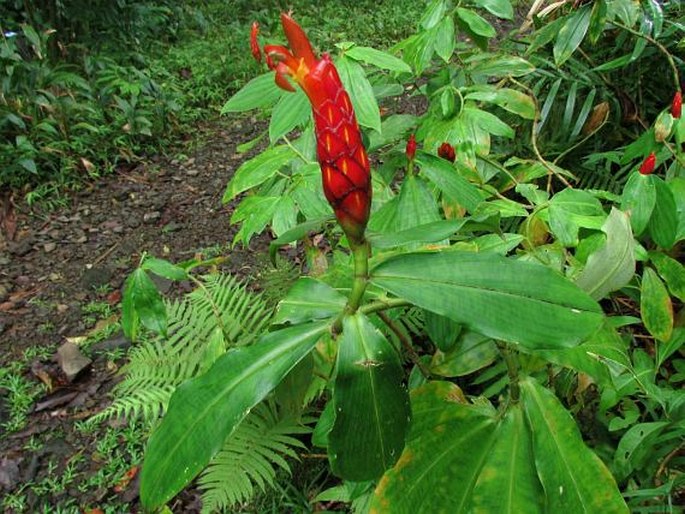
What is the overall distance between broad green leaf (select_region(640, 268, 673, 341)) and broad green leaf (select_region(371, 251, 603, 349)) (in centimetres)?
73

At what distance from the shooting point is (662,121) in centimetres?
136

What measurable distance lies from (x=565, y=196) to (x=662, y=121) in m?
0.29

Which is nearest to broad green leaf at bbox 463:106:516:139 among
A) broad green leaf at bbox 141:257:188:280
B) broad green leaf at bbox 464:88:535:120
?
broad green leaf at bbox 464:88:535:120

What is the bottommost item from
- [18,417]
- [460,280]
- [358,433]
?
[18,417]

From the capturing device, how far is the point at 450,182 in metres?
→ 1.19

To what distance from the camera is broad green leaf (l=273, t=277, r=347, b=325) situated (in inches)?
33.6

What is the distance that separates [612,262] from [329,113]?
0.57 meters

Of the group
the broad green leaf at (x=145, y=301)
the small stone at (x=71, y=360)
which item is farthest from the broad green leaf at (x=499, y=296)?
the small stone at (x=71, y=360)

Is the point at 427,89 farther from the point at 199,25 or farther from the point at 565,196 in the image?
the point at 199,25

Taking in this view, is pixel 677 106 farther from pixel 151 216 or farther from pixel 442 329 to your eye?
pixel 151 216

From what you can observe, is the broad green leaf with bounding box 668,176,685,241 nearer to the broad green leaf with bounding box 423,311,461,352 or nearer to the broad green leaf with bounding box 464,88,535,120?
the broad green leaf with bounding box 464,88,535,120

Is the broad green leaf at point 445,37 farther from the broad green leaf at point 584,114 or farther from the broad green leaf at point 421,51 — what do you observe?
the broad green leaf at point 584,114

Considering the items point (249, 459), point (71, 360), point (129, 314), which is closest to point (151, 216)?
point (71, 360)

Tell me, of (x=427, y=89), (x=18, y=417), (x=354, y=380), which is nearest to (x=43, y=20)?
(x=18, y=417)
